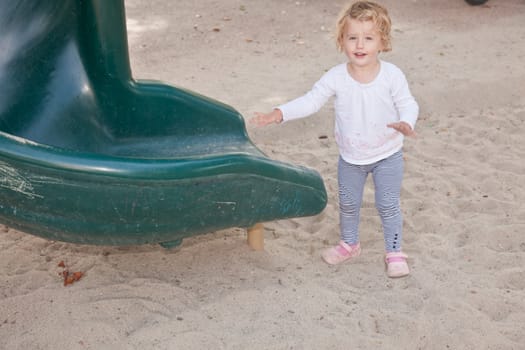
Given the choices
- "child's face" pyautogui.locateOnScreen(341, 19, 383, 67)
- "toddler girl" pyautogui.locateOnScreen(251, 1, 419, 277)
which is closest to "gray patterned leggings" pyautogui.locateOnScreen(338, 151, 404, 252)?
"toddler girl" pyautogui.locateOnScreen(251, 1, 419, 277)

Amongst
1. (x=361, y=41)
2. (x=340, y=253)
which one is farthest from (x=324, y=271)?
(x=361, y=41)

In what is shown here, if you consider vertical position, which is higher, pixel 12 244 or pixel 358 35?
pixel 358 35

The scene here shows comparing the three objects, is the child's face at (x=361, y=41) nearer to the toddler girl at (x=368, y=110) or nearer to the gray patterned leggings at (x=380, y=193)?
the toddler girl at (x=368, y=110)

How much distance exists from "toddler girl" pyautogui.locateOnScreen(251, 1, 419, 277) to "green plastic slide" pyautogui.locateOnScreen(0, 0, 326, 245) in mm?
178

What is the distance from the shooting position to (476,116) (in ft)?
14.4

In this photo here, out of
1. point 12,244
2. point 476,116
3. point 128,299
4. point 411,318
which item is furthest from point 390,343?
point 476,116

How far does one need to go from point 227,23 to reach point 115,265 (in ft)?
11.1

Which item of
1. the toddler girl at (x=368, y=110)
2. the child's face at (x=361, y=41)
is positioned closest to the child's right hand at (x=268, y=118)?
the toddler girl at (x=368, y=110)

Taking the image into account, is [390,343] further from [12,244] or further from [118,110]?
[12,244]

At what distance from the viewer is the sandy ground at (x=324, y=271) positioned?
259 cm

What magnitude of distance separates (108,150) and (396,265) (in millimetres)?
1144

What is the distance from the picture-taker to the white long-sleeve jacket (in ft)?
8.93

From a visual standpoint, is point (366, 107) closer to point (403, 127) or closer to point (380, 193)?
point (403, 127)

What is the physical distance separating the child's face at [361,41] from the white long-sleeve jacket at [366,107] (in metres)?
0.08
